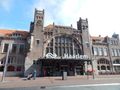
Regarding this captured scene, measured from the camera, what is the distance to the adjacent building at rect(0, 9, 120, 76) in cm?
3562

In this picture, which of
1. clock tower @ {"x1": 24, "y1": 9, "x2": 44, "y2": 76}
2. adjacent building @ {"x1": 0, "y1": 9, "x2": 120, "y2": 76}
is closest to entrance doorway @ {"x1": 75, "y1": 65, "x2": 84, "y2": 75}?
adjacent building @ {"x1": 0, "y1": 9, "x2": 120, "y2": 76}

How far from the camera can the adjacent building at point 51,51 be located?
1403 inches

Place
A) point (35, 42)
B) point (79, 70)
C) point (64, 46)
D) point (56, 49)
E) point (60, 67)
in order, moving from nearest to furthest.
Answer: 1. point (60, 67)
2. point (35, 42)
3. point (79, 70)
4. point (56, 49)
5. point (64, 46)

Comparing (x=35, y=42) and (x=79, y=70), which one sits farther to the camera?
(x=79, y=70)

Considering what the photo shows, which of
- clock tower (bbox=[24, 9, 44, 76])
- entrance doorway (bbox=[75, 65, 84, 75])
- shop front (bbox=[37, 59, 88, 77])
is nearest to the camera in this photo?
clock tower (bbox=[24, 9, 44, 76])

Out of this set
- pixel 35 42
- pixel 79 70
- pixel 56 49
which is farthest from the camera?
pixel 56 49

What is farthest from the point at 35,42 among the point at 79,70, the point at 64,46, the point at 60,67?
the point at 79,70

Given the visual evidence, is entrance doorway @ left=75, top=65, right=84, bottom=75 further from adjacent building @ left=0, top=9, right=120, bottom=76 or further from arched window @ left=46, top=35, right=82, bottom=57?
arched window @ left=46, top=35, right=82, bottom=57

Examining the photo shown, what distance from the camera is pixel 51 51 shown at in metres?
38.5

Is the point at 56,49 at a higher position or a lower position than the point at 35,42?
lower

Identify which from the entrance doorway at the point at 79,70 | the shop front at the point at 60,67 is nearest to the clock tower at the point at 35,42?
the shop front at the point at 60,67

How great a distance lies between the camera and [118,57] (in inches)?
1876

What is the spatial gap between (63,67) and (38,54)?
8.43 meters

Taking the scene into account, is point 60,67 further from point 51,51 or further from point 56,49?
point 56,49
